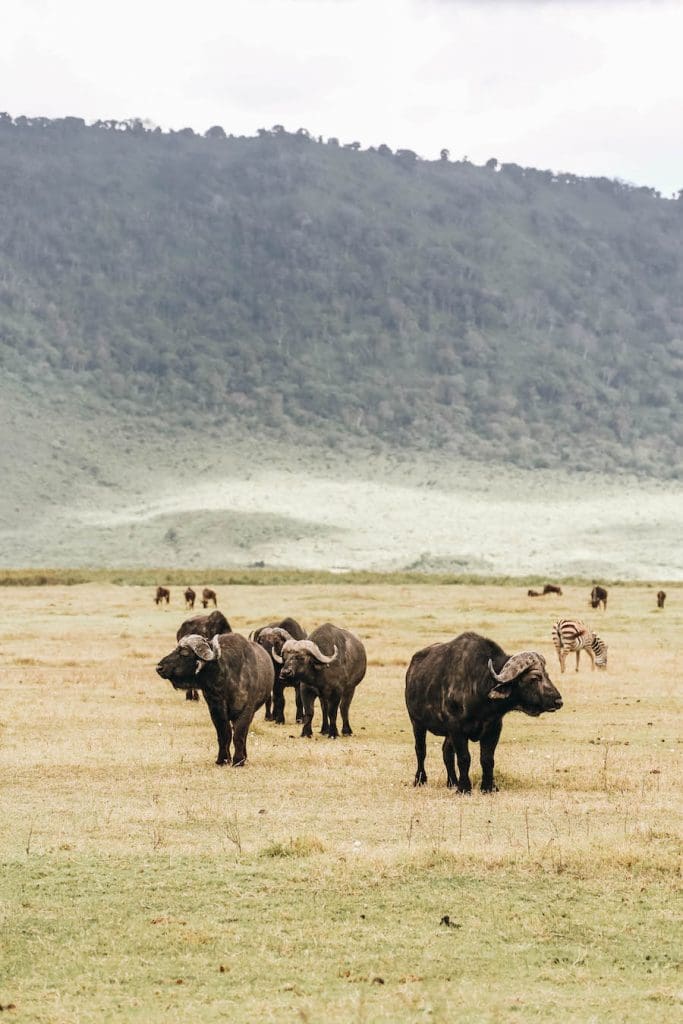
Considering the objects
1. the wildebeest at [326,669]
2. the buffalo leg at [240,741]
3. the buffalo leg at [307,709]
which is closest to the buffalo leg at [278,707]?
the wildebeest at [326,669]

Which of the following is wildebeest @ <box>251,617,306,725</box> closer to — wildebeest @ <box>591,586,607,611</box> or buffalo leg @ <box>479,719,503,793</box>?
buffalo leg @ <box>479,719,503,793</box>

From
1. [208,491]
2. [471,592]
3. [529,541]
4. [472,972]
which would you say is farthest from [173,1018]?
[208,491]

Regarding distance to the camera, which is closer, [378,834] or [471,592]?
[378,834]

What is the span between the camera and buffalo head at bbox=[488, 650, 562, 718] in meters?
17.4

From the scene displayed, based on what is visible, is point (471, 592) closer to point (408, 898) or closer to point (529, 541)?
point (408, 898)

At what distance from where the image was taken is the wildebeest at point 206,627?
87.5 feet

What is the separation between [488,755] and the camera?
1806cm

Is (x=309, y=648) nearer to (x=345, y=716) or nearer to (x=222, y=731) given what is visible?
(x=345, y=716)

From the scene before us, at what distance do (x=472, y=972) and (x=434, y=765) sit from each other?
10.1 meters

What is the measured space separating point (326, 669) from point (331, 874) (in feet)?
33.2

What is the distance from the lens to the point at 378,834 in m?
15.5

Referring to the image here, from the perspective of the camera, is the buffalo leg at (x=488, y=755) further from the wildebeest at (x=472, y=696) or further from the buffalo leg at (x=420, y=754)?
the buffalo leg at (x=420, y=754)

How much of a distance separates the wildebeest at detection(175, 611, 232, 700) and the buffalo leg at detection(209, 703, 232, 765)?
4.25m

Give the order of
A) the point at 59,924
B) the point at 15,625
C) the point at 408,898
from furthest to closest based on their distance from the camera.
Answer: the point at 15,625 → the point at 408,898 → the point at 59,924
